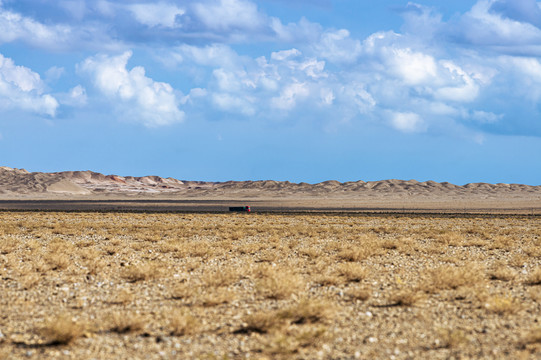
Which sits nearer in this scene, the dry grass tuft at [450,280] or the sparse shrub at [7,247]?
the dry grass tuft at [450,280]

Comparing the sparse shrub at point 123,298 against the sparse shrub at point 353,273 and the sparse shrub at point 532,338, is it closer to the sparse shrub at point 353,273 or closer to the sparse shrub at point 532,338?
the sparse shrub at point 353,273

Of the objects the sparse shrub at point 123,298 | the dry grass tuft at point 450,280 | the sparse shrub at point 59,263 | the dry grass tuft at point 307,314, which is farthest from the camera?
the sparse shrub at point 59,263

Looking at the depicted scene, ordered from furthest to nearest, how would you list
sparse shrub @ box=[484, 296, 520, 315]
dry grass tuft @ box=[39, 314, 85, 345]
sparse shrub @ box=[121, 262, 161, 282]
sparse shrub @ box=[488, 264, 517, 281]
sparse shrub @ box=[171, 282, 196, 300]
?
sparse shrub @ box=[488, 264, 517, 281]
sparse shrub @ box=[121, 262, 161, 282]
sparse shrub @ box=[171, 282, 196, 300]
sparse shrub @ box=[484, 296, 520, 315]
dry grass tuft @ box=[39, 314, 85, 345]

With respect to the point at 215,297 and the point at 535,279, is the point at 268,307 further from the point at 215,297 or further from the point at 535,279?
the point at 535,279

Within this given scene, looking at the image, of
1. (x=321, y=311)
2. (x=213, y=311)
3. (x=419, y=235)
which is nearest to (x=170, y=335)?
(x=213, y=311)

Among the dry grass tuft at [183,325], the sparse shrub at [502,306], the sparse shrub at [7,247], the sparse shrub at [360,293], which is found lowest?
the sparse shrub at [7,247]

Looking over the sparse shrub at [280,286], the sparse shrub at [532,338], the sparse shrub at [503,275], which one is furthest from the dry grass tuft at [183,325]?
the sparse shrub at [503,275]

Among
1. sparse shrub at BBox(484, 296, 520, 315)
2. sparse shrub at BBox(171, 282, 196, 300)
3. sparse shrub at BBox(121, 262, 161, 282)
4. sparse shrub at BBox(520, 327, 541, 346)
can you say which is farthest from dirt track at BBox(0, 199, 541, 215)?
sparse shrub at BBox(520, 327, 541, 346)

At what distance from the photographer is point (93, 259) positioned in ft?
58.6

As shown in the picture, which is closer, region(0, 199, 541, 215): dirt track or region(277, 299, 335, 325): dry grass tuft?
region(277, 299, 335, 325): dry grass tuft

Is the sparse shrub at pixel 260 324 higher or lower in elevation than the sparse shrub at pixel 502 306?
lower

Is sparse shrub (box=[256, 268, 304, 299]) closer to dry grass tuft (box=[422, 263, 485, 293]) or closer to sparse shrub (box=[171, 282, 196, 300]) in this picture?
sparse shrub (box=[171, 282, 196, 300])

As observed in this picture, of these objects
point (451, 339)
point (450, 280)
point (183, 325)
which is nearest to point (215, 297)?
point (183, 325)

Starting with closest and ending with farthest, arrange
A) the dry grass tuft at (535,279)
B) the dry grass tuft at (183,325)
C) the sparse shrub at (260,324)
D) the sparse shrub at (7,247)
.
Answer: the dry grass tuft at (183,325), the sparse shrub at (260,324), the dry grass tuft at (535,279), the sparse shrub at (7,247)
